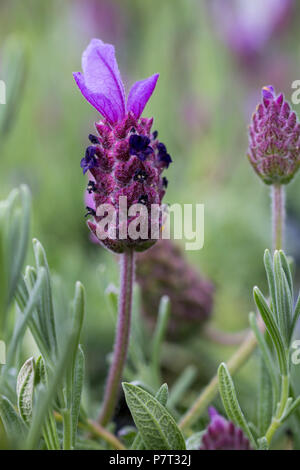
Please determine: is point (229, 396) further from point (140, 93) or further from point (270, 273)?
point (140, 93)

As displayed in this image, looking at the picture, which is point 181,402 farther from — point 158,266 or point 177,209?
point 177,209

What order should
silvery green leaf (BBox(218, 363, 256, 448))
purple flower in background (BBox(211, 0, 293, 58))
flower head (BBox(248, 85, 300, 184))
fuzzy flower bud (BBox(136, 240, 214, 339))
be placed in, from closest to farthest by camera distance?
1. silvery green leaf (BBox(218, 363, 256, 448))
2. flower head (BBox(248, 85, 300, 184))
3. fuzzy flower bud (BBox(136, 240, 214, 339))
4. purple flower in background (BBox(211, 0, 293, 58))

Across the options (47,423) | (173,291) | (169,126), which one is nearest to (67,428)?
(47,423)

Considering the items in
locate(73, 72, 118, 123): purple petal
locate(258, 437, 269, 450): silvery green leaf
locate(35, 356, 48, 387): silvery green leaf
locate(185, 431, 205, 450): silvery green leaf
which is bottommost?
locate(185, 431, 205, 450): silvery green leaf

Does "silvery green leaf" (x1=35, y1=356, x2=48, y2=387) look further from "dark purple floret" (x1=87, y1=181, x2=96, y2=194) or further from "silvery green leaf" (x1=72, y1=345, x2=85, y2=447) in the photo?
"dark purple floret" (x1=87, y1=181, x2=96, y2=194)

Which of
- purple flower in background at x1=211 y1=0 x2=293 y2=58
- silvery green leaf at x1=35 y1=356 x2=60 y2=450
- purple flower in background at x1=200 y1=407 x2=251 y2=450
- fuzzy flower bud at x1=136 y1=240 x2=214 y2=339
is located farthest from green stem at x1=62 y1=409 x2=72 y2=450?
purple flower in background at x1=211 y1=0 x2=293 y2=58
